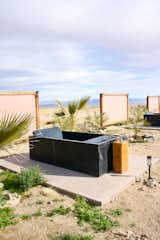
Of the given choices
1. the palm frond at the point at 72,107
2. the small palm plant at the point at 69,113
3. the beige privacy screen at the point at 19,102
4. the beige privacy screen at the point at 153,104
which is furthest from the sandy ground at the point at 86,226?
the beige privacy screen at the point at 153,104

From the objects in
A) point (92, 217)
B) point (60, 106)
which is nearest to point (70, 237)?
point (92, 217)

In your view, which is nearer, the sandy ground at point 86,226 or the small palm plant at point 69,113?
the sandy ground at point 86,226

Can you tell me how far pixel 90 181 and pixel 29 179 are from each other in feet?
3.92

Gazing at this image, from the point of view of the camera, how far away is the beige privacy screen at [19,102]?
8.05 meters

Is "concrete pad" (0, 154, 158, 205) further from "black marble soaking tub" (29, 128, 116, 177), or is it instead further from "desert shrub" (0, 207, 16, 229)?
"desert shrub" (0, 207, 16, 229)

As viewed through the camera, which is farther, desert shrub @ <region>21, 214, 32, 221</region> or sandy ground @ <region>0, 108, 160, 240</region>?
desert shrub @ <region>21, 214, 32, 221</region>

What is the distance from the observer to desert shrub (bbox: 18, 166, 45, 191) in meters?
4.28

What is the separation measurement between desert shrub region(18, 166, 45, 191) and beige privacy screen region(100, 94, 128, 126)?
7.86 metres

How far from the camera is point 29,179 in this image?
4.31 metres

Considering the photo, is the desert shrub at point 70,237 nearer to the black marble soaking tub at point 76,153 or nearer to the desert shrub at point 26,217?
the desert shrub at point 26,217

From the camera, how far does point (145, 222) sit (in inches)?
123

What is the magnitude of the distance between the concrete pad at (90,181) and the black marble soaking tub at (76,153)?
0.49 feet

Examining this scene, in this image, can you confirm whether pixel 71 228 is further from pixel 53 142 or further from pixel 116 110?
pixel 116 110

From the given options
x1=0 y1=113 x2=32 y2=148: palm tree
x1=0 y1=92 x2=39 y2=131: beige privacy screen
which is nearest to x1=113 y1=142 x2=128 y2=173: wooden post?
x1=0 y1=113 x2=32 y2=148: palm tree
